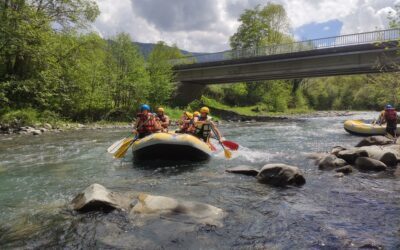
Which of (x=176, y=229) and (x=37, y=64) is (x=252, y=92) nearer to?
(x=37, y=64)

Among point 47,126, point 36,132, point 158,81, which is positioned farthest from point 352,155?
point 158,81

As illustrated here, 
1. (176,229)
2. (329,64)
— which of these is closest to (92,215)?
(176,229)

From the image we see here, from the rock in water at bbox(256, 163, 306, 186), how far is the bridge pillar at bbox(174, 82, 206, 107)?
27.4 meters

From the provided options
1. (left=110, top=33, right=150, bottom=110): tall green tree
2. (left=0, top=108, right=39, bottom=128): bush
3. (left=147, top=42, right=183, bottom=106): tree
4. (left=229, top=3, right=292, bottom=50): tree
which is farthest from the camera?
(left=229, top=3, right=292, bottom=50): tree

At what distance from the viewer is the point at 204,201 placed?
617 cm

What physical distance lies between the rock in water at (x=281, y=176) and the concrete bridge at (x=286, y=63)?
12.6 metres

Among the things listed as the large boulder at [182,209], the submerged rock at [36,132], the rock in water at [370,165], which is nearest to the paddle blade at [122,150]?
the large boulder at [182,209]

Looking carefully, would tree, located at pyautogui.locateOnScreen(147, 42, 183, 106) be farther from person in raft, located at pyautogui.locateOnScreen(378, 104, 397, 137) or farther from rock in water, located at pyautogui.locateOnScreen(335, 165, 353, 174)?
rock in water, located at pyautogui.locateOnScreen(335, 165, 353, 174)

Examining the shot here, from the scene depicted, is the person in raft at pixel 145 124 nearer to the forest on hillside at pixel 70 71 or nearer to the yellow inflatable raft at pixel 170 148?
the yellow inflatable raft at pixel 170 148

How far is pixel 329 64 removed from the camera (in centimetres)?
2559

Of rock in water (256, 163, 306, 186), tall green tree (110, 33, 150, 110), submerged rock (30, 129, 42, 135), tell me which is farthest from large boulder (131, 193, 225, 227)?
tall green tree (110, 33, 150, 110)

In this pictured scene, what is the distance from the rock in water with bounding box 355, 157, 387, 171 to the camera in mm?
8766

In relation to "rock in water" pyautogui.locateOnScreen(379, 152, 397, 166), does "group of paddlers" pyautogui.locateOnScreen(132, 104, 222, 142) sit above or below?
above

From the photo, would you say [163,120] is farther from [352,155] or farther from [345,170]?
[345,170]
